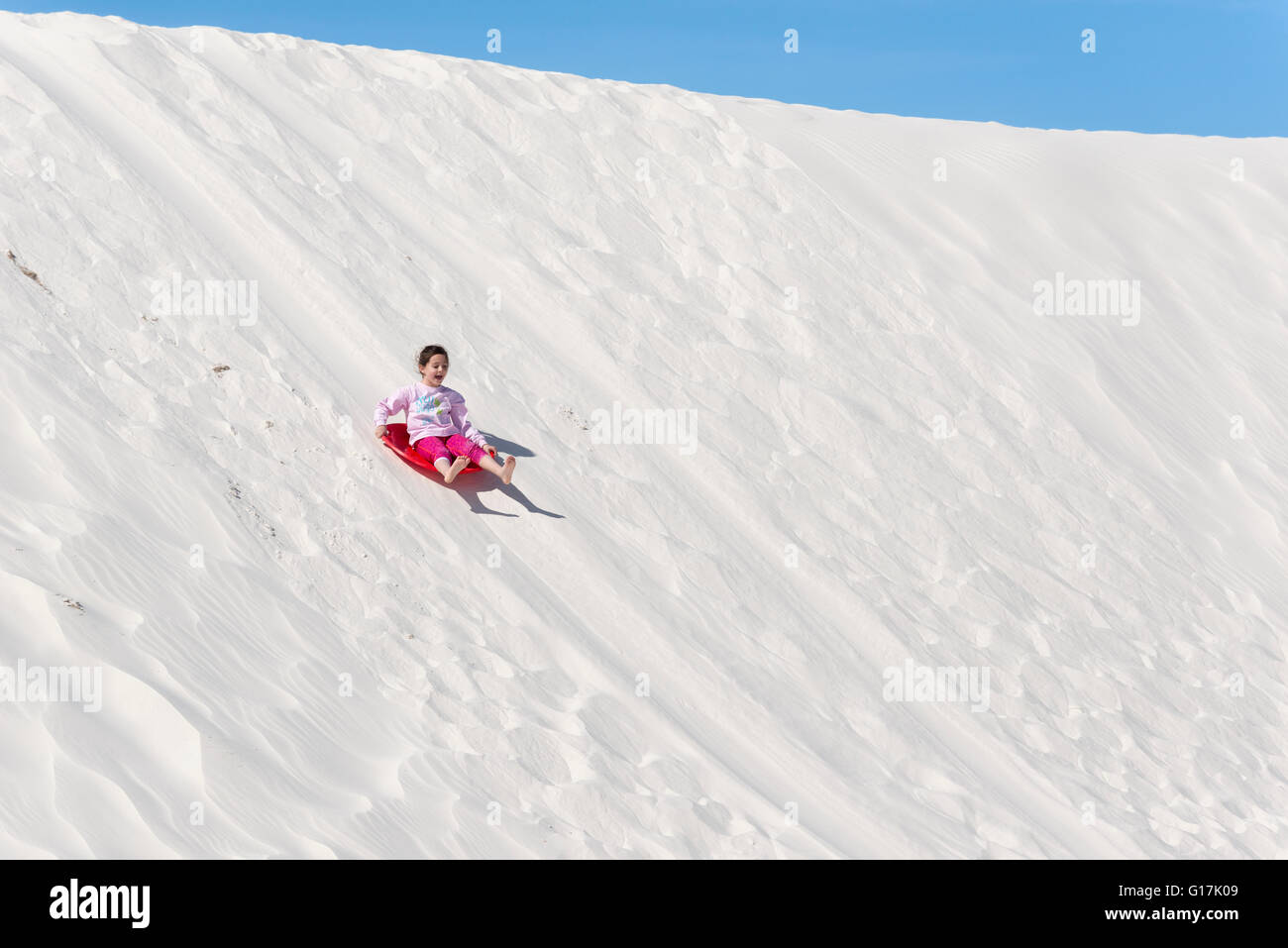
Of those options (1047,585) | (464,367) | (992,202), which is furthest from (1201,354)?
(464,367)

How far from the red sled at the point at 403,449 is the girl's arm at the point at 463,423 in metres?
0.13

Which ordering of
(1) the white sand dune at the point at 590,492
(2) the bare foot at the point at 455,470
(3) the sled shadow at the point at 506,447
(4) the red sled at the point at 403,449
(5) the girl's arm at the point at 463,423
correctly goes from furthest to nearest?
1. (3) the sled shadow at the point at 506,447
2. (5) the girl's arm at the point at 463,423
3. (4) the red sled at the point at 403,449
4. (2) the bare foot at the point at 455,470
5. (1) the white sand dune at the point at 590,492

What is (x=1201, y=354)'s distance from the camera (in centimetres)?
1215

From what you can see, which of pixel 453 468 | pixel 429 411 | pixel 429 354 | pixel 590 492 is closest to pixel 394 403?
pixel 429 411

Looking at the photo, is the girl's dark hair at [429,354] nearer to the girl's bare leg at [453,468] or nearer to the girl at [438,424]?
the girl at [438,424]

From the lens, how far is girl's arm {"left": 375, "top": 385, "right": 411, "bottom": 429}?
6.91m

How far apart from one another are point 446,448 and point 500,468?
1.18ft

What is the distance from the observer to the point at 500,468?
6824mm

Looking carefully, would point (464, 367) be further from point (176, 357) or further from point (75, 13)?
point (75, 13)

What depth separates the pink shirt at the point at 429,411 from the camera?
6.97 metres

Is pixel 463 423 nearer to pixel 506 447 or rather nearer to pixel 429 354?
pixel 429 354

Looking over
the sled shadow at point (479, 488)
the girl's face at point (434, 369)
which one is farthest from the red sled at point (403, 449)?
the girl's face at point (434, 369)

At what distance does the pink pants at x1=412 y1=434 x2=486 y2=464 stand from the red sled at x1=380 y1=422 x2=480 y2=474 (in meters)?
0.03
